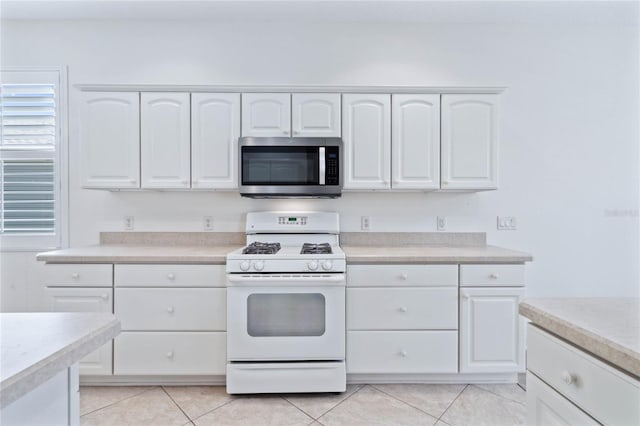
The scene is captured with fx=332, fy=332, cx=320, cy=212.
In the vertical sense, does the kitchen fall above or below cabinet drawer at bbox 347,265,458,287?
above

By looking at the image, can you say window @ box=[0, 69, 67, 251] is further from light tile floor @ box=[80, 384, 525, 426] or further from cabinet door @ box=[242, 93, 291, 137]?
cabinet door @ box=[242, 93, 291, 137]

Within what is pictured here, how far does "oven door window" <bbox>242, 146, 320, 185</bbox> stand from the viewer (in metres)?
2.43

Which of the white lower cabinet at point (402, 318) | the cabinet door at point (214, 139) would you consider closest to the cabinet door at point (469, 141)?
the white lower cabinet at point (402, 318)

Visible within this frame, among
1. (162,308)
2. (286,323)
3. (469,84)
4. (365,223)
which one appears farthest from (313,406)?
(469,84)

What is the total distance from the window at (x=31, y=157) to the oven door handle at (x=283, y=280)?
5.77ft

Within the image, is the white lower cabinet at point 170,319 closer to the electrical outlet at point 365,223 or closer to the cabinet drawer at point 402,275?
the cabinet drawer at point 402,275

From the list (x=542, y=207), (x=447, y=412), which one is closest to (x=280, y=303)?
(x=447, y=412)

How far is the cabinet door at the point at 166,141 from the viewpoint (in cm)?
245

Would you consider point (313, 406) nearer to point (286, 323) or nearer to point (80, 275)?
point (286, 323)

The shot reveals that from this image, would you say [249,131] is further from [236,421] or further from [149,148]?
[236,421]

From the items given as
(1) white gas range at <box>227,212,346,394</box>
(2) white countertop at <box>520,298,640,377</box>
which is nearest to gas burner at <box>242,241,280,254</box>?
(1) white gas range at <box>227,212,346,394</box>

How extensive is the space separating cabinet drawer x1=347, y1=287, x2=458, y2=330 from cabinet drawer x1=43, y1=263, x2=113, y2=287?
1.58 m

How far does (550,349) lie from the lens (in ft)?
3.05

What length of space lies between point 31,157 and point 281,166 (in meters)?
2.12
